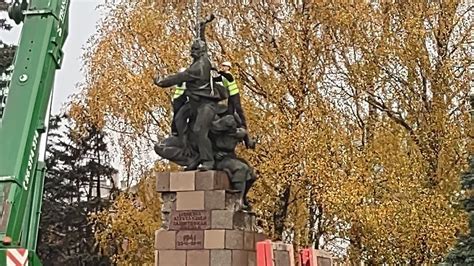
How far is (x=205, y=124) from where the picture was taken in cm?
1070

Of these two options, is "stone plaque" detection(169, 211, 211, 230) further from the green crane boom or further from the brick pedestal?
the green crane boom

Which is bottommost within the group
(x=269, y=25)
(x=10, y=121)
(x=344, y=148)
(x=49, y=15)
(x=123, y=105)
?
(x=10, y=121)

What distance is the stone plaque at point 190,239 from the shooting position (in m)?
10.5

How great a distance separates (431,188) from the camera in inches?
538

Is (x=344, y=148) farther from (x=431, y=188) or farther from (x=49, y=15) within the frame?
(x=49, y=15)

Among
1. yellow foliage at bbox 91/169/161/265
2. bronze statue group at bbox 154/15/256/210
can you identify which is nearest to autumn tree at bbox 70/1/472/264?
yellow foliage at bbox 91/169/161/265

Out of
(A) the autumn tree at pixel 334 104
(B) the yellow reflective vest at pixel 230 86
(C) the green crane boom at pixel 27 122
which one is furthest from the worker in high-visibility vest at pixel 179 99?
(C) the green crane boom at pixel 27 122

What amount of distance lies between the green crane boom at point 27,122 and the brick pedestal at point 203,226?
3.26m

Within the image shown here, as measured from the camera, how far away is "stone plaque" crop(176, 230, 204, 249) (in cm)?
1047

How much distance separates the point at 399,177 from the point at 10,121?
7970 mm

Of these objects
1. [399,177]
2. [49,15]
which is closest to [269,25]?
[399,177]

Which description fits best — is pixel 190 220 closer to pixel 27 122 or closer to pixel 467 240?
pixel 467 240

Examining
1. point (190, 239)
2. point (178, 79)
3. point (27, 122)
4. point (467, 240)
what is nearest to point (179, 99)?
point (178, 79)

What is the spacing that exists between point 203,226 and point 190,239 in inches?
9.5
